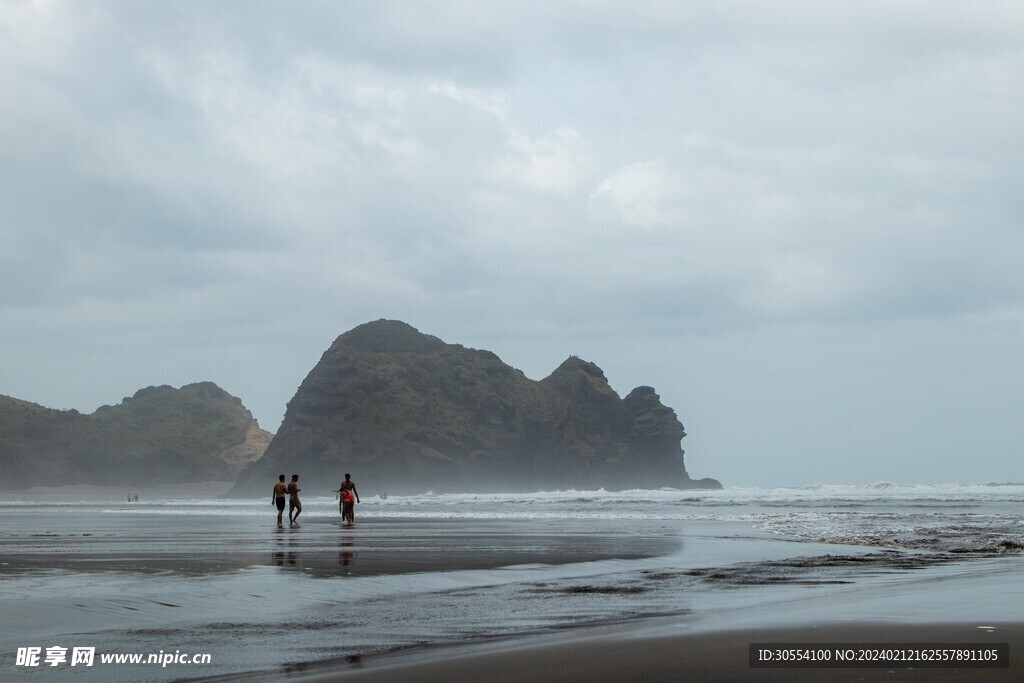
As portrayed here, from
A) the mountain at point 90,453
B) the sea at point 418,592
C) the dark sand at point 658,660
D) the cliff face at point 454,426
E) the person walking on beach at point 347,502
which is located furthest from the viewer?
the mountain at point 90,453

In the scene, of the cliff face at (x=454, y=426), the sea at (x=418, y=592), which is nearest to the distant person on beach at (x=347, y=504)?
the sea at (x=418, y=592)

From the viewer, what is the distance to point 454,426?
5295 inches

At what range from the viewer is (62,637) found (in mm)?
8445

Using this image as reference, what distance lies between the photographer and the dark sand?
256 inches

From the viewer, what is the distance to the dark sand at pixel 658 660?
650 cm

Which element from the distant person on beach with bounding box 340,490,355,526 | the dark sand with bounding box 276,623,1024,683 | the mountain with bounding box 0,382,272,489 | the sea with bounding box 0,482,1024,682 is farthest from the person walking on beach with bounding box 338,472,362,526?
the mountain with bounding box 0,382,272,489

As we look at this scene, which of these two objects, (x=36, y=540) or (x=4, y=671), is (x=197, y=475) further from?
(x=4, y=671)

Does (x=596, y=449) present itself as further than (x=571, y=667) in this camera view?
Yes

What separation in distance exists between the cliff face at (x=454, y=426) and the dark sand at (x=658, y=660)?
113361 mm

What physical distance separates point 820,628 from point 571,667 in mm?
2896

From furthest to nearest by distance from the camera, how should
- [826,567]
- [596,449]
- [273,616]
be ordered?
[596,449] → [826,567] → [273,616]

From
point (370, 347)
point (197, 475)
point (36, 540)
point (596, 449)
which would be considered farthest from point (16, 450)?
point (36, 540)

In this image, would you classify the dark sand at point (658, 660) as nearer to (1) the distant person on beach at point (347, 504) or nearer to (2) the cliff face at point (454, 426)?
(1) the distant person on beach at point (347, 504)

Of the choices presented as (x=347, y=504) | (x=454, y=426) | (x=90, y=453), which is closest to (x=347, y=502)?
(x=347, y=504)
